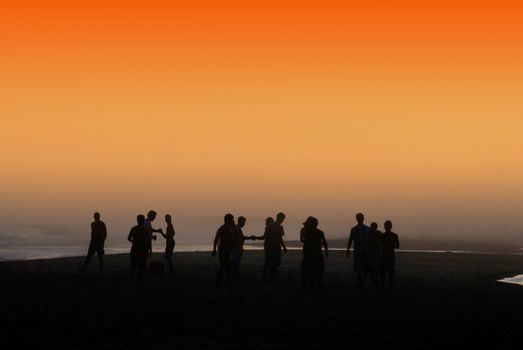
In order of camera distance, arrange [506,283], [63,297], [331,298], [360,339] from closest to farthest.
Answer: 1. [360,339]
2. [63,297]
3. [331,298]
4. [506,283]

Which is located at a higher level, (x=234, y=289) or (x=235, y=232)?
(x=235, y=232)

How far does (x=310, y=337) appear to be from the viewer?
14.2m

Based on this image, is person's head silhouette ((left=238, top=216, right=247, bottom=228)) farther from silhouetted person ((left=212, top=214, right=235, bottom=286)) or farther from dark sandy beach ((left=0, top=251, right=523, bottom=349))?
dark sandy beach ((left=0, top=251, right=523, bottom=349))

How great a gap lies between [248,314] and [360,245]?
6888 mm

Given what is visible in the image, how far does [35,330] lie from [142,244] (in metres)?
11.5

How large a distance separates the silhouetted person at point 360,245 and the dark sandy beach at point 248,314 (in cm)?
66

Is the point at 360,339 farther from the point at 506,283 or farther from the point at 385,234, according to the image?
the point at 506,283

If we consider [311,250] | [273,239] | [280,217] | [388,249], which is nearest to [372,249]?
[388,249]

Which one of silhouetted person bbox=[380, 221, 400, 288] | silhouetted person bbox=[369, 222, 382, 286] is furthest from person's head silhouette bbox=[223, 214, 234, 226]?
silhouetted person bbox=[380, 221, 400, 288]

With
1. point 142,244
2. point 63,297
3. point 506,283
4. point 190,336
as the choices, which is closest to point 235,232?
point 142,244

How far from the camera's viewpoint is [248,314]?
17562 mm

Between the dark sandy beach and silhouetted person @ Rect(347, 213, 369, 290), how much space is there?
663 mm

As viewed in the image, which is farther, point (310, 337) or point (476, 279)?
point (476, 279)

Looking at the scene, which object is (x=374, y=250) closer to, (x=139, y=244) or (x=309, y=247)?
(x=309, y=247)
